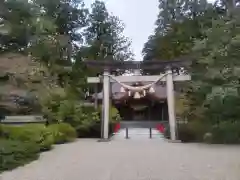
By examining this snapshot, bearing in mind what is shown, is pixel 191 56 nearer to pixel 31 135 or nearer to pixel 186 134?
pixel 186 134

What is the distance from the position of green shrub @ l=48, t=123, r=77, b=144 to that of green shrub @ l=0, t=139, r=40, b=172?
4479 mm

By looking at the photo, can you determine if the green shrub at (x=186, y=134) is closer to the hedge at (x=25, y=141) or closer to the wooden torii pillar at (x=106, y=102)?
the wooden torii pillar at (x=106, y=102)

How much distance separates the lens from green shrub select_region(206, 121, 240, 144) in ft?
44.9

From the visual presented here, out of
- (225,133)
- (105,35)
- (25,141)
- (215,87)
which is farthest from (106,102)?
(105,35)

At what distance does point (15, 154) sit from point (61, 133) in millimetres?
6586

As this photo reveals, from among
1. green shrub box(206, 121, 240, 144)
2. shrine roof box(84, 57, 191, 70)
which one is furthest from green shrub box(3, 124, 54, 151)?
green shrub box(206, 121, 240, 144)

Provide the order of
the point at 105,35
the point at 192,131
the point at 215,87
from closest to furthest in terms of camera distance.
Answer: the point at 215,87, the point at 192,131, the point at 105,35

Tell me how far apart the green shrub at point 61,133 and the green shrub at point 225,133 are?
6822 mm

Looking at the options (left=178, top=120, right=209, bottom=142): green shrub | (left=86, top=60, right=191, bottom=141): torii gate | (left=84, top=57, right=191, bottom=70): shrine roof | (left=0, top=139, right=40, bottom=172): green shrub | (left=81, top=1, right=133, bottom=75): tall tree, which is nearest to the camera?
(left=0, top=139, right=40, bottom=172): green shrub

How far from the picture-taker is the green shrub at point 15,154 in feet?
26.7

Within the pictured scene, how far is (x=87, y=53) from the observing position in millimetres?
33469

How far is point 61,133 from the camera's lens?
1530 cm

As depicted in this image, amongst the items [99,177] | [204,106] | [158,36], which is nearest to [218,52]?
[204,106]

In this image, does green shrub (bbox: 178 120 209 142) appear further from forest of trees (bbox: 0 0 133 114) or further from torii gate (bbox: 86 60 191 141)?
forest of trees (bbox: 0 0 133 114)
